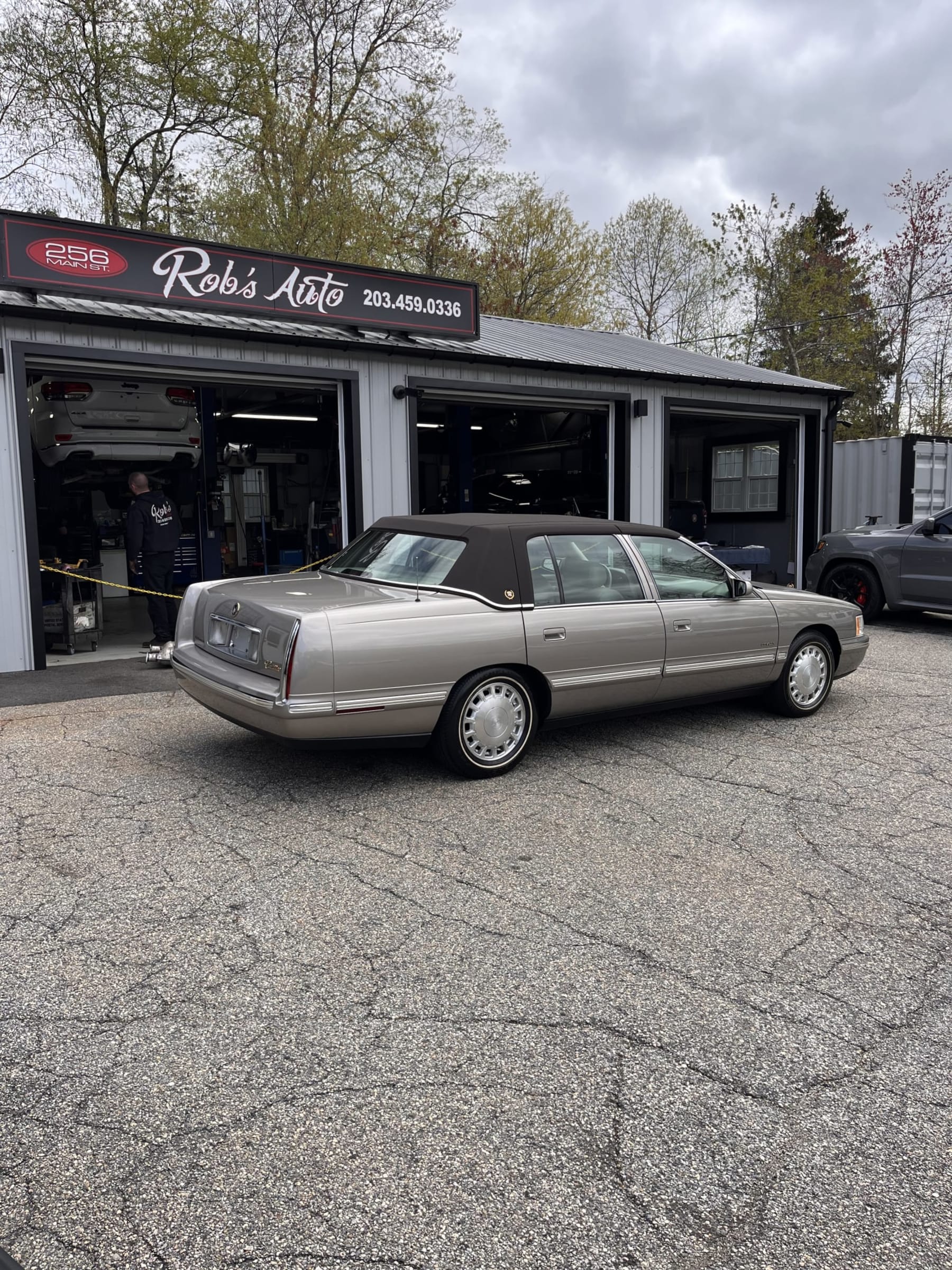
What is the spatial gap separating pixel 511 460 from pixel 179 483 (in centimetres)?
721

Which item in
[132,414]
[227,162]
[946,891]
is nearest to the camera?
[946,891]

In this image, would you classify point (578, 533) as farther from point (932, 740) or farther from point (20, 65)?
point (20, 65)

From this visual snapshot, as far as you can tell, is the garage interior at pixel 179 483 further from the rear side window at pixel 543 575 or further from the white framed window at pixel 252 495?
the rear side window at pixel 543 575

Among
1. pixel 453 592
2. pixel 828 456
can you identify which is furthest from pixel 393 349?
pixel 828 456

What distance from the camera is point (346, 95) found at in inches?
1059

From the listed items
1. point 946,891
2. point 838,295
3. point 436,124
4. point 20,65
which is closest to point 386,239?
point 436,124

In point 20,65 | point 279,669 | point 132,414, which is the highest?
point 20,65

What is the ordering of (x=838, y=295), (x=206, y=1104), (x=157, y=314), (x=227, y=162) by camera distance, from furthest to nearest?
(x=838, y=295) < (x=227, y=162) < (x=157, y=314) < (x=206, y=1104)

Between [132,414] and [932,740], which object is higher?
[132,414]

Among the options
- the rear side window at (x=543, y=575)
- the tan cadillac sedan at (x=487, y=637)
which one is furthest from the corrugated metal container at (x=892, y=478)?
the rear side window at (x=543, y=575)

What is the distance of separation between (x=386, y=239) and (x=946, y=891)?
2679cm

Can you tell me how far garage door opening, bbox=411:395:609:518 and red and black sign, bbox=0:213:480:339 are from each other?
13.9 ft

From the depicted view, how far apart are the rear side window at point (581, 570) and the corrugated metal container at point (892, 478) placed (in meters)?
10.1

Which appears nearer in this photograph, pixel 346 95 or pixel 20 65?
pixel 20 65
